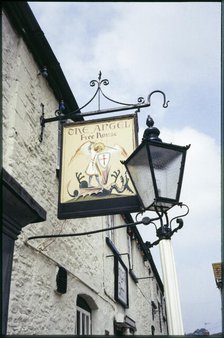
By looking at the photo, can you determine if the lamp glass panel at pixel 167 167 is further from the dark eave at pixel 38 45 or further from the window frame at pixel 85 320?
the window frame at pixel 85 320

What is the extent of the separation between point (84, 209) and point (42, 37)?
3.04m

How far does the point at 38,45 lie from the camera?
5723 mm

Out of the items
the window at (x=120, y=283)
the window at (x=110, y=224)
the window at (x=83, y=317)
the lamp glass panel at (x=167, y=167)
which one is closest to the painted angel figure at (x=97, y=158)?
the lamp glass panel at (x=167, y=167)

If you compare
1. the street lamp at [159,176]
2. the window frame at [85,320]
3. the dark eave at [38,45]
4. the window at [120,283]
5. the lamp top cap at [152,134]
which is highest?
the dark eave at [38,45]

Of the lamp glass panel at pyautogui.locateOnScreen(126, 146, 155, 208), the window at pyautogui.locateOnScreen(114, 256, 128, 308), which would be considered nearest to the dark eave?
the lamp glass panel at pyautogui.locateOnScreen(126, 146, 155, 208)

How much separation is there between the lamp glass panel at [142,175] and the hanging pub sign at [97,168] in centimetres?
72

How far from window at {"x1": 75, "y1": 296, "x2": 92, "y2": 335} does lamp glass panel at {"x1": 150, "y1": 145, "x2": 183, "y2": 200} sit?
412 centimetres

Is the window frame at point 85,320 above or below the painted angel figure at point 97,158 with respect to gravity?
below

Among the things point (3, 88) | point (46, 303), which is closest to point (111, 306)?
point (46, 303)

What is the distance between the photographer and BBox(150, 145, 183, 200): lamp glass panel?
319cm

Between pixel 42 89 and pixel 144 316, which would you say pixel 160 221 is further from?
pixel 144 316

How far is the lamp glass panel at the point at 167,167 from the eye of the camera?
3.19m

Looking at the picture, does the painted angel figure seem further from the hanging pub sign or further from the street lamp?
the street lamp

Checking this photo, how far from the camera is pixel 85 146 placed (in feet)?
15.6
